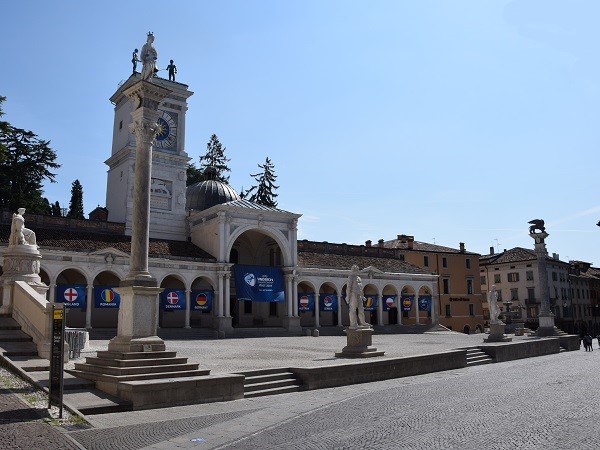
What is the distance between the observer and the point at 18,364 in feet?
42.4

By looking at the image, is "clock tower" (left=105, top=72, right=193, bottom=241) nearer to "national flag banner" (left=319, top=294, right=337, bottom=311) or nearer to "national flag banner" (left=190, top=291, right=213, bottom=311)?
"national flag banner" (left=190, top=291, right=213, bottom=311)

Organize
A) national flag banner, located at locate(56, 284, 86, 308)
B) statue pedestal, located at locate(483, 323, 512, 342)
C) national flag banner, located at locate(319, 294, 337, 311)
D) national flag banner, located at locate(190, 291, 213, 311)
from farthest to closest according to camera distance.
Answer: national flag banner, located at locate(319, 294, 337, 311), national flag banner, located at locate(190, 291, 213, 311), national flag banner, located at locate(56, 284, 86, 308), statue pedestal, located at locate(483, 323, 512, 342)

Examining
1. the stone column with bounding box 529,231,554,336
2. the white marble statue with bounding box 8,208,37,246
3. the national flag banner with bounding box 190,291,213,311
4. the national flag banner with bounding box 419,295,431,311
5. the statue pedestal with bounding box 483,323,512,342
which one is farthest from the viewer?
the national flag banner with bounding box 419,295,431,311

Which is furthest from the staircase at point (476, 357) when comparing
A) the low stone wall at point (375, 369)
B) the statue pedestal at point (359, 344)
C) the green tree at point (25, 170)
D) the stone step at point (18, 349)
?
the green tree at point (25, 170)

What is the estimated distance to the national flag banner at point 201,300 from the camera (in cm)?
3956

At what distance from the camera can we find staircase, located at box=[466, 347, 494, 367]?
2216 cm

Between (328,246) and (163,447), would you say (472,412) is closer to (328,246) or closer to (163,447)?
(163,447)

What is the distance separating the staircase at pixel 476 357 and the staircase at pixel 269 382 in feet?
32.5

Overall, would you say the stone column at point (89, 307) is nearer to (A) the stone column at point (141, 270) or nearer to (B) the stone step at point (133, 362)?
(B) the stone step at point (133, 362)

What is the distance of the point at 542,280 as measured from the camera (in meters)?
37.3

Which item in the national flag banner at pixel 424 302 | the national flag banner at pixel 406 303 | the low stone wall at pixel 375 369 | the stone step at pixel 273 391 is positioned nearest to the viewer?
the stone step at pixel 273 391

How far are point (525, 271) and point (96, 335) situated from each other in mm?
58441

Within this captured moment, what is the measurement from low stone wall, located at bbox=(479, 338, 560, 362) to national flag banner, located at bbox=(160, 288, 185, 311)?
21.2 meters

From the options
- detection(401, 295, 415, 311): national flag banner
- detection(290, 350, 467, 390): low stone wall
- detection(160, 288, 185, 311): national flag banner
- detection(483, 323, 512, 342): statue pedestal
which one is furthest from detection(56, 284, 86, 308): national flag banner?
detection(401, 295, 415, 311): national flag banner
